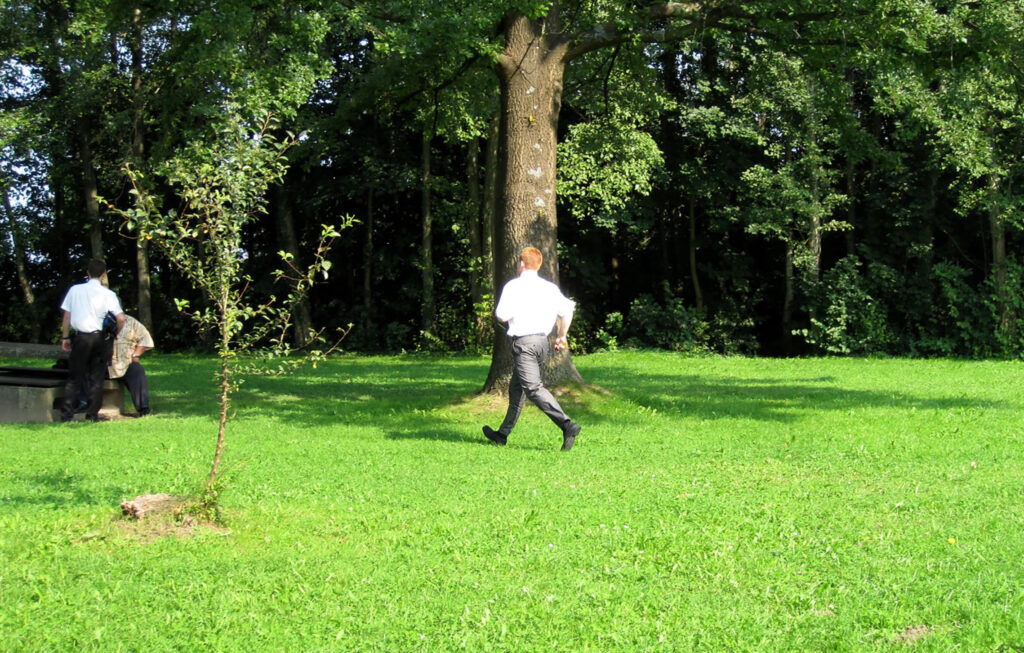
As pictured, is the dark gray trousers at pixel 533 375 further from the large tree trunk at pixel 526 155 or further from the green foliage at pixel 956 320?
the green foliage at pixel 956 320

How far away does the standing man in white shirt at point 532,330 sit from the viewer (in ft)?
30.3

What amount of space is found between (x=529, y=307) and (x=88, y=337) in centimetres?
616

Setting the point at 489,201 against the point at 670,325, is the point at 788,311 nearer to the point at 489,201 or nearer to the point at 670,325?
the point at 670,325

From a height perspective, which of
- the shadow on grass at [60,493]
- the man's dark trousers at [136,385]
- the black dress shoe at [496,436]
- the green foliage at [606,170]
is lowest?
the shadow on grass at [60,493]

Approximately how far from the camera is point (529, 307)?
9.31 meters

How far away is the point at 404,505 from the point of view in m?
7.06

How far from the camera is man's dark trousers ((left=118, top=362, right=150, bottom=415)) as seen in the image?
1291cm

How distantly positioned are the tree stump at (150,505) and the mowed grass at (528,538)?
0.12 meters

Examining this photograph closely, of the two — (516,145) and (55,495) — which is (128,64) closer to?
(516,145)

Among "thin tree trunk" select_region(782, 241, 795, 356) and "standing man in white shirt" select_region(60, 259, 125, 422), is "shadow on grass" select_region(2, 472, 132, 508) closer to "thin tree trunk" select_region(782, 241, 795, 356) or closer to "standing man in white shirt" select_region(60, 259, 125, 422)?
"standing man in white shirt" select_region(60, 259, 125, 422)

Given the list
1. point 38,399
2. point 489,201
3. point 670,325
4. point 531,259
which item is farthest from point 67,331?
point 670,325

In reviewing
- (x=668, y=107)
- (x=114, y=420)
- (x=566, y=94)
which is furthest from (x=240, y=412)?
(x=668, y=107)

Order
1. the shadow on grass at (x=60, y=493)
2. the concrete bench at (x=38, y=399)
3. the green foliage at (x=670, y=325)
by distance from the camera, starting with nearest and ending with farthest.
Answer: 1. the shadow on grass at (x=60, y=493)
2. the concrete bench at (x=38, y=399)
3. the green foliage at (x=670, y=325)

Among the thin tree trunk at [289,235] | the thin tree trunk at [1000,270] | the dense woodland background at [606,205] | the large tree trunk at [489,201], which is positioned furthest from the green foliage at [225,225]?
the thin tree trunk at [289,235]
